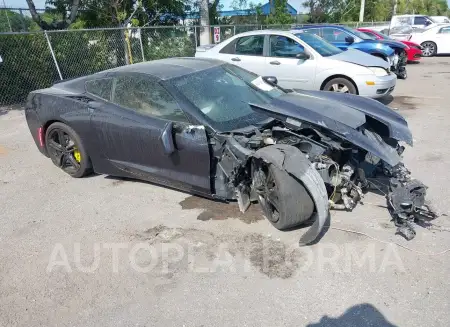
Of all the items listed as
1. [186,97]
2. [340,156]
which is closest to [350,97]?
[340,156]

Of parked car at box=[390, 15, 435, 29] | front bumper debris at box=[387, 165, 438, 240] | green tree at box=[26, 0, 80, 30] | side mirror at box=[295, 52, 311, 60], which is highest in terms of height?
green tree at box=[26, 0, 80, 30]

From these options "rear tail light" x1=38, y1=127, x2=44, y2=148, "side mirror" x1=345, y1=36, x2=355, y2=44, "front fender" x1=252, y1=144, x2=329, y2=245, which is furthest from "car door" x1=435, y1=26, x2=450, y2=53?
"rear tail light" x1=38, y1=127, x2=44, y2=148

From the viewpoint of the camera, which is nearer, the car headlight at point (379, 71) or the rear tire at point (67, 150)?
the rear tire at point (67, 150)

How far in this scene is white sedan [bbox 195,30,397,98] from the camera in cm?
723

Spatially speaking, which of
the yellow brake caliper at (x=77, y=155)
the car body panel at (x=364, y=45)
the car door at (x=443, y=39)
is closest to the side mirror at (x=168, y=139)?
the yellow brake caliper at (x=77, y=155)

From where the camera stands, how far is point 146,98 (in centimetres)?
389

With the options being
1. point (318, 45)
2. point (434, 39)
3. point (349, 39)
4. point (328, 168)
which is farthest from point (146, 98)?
point (434, 39)

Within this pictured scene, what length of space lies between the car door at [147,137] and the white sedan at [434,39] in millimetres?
16048

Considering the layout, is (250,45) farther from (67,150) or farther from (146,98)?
(67,150)

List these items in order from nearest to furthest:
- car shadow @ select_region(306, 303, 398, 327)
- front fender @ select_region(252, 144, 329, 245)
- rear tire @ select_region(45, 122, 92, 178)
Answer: car shadow @ select_region(306, 303, 398, 327)
front fender @ select_region(252, 144, 329, 245)
rear tire @ select_region(45, 122, 92, 178)

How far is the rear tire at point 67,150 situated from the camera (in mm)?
4434

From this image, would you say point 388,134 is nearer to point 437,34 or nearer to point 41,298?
point 41,298

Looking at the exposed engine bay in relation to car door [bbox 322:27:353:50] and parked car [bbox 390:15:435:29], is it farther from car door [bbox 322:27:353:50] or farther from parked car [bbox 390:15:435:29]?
parked car [bbox 390:15:435:29]

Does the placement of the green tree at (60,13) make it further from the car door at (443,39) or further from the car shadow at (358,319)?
the car door at (443,39)
